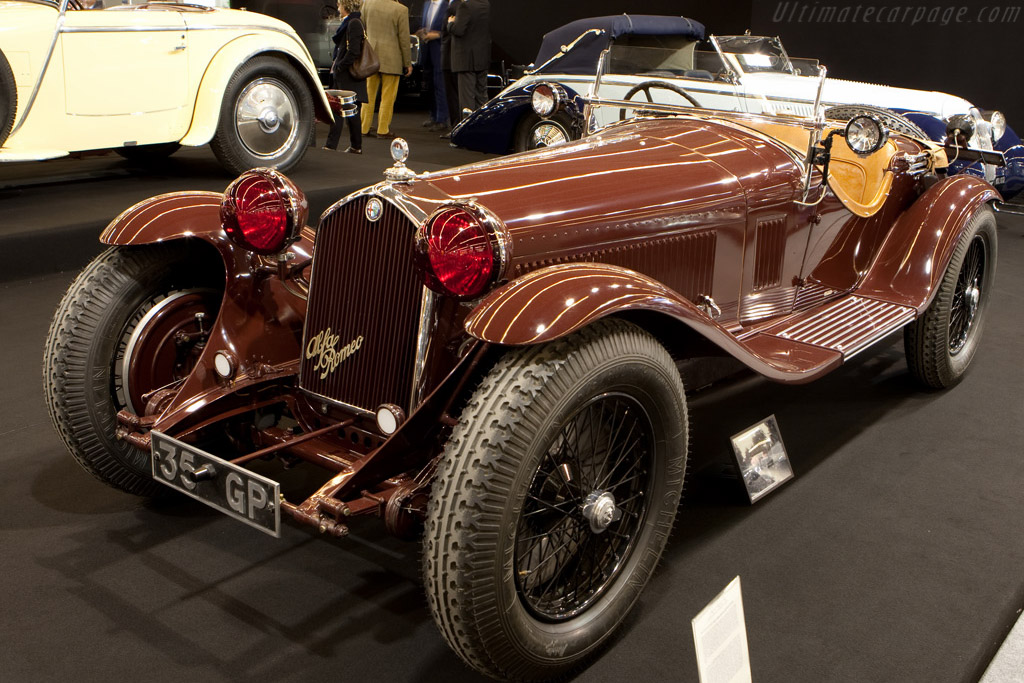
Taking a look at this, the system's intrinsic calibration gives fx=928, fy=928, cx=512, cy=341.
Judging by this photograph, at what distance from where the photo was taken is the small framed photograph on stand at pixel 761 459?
9.11 ft

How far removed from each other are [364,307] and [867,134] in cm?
191

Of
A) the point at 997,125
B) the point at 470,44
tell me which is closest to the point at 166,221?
the point at 997,125

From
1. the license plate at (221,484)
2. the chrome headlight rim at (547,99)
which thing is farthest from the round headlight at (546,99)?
the license plate at (221,484)

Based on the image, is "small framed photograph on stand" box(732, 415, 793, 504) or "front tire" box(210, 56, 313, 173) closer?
"small framed photograph on stand" box(732, 415, 793, 504)

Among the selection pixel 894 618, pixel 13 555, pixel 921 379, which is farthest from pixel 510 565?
pixel 921 379

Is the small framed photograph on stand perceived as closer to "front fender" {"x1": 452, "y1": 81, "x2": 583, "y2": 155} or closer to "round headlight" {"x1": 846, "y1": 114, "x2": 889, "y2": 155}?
"round headlight" {"x1": 846, "y1": 114, "x2": 889, "y2": 155}

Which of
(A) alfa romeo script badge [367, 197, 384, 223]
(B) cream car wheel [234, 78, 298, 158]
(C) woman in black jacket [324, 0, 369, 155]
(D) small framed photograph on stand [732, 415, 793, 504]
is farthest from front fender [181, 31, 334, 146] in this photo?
(D) small framed photograph on stand [732, 415, 793, 504]

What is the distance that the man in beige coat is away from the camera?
352 inches

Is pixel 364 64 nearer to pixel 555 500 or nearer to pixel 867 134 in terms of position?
pixel 867 134

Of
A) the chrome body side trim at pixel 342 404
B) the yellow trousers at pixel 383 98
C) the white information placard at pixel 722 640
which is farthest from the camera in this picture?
the yellow trousers at pixel 383 98

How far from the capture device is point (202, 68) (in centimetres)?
594

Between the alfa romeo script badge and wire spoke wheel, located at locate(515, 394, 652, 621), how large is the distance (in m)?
0.70

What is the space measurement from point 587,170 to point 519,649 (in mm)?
1314

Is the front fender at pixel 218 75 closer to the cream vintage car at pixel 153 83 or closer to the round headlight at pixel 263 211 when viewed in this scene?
the cream vintage car at pixel 153 83
